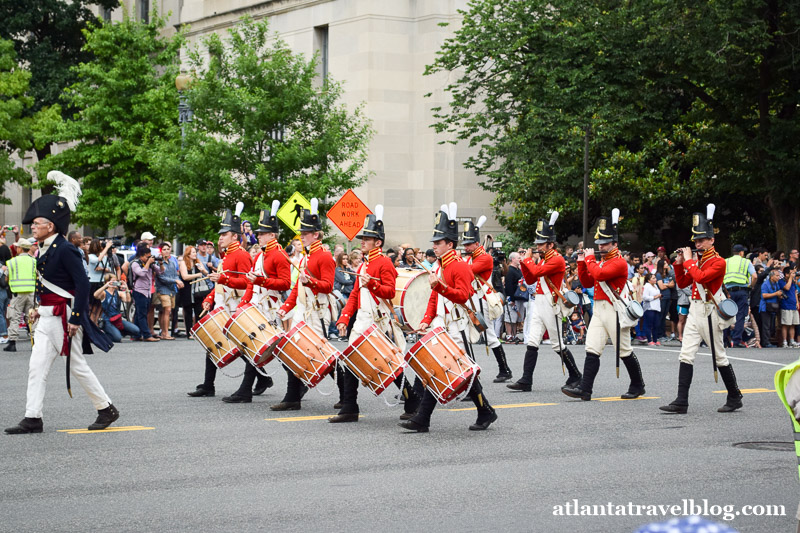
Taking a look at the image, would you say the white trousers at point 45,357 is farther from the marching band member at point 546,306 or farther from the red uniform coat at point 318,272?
the marching band member at point 546,306

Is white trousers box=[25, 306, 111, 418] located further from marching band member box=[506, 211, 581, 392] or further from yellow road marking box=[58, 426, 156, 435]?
marching band member box=[506, 211, 581, 392]

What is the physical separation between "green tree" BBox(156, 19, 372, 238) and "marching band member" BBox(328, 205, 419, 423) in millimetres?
17259

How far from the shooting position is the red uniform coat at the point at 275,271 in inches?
496

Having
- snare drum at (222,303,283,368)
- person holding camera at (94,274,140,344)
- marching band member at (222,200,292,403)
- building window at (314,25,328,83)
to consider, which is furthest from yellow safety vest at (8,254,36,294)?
building window at (314,25,328,83)

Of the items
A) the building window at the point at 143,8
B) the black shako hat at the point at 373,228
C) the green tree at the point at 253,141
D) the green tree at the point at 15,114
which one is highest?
the building window at the point at 143,8

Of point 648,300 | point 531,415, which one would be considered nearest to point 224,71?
point 648,300

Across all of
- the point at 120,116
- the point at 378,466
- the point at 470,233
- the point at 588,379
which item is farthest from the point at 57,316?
the point at 120,116

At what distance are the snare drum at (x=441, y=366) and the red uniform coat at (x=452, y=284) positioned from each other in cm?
40

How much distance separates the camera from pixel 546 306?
14.6 metres

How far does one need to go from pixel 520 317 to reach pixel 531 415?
487 inches

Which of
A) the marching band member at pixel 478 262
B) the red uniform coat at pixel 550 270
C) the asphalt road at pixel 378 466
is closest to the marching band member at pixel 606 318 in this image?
the asphalt road at pixel 378 466

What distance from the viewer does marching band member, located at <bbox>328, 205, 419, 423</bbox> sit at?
37.5 ft

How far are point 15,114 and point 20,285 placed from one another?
2638 cm

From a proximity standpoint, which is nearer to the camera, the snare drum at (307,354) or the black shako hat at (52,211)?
the black shako hat at (52,211)
